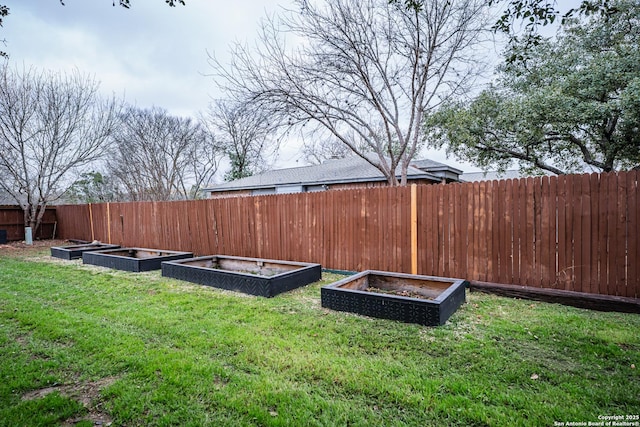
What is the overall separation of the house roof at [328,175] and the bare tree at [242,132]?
53.1 inches

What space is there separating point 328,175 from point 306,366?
13.1 metres

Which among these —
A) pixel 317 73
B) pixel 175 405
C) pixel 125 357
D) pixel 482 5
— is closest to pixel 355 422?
pixel 175 405

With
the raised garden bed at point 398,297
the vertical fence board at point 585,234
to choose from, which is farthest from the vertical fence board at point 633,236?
the raised garden bed at point 398,297

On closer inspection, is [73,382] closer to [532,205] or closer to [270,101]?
[532,205]

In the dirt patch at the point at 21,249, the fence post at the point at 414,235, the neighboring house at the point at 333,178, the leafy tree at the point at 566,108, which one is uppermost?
the leafy tree at the point at 566,108

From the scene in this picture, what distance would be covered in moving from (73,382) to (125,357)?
0.41m

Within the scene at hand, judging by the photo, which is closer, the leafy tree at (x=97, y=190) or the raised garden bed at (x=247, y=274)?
the raised garden bed at (x=247, y=274)

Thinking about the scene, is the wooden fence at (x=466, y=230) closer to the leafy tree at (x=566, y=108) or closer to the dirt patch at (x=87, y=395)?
the dirt patch at (x=87, y=395)

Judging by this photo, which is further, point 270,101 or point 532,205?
point 270,101

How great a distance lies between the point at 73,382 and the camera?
255 centimetres

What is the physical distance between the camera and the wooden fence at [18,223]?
551 inches

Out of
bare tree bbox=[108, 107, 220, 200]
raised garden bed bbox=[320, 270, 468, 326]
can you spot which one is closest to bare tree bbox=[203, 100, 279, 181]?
bare tree bbox=[108, 107, 220, 200]

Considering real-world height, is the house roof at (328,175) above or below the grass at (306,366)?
above

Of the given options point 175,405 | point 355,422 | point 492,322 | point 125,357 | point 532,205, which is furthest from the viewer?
point 532,205
